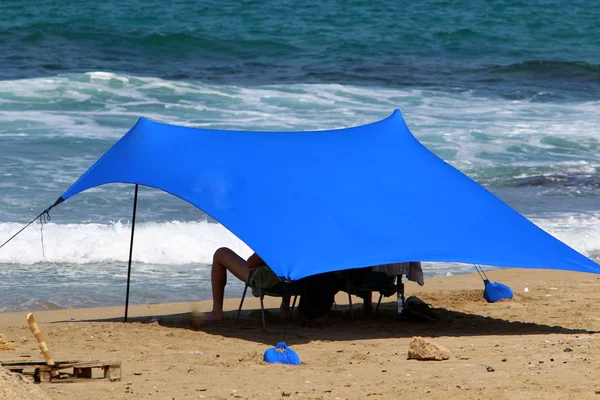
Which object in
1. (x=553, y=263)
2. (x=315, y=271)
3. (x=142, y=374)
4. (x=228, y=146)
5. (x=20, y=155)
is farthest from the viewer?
(x=20, y=155)

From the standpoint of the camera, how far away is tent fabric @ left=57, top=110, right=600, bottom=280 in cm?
620

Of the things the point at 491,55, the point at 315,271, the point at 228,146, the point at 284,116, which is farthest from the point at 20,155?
the point at 491,55

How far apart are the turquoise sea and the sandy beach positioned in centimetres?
120

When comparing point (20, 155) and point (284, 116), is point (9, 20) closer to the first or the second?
point (284, 116)

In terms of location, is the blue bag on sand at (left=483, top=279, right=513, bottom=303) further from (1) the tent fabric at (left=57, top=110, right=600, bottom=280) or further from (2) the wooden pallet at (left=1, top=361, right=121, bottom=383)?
(2) the wooden pallet at (left=1, top=361, right=121, bottom=383)

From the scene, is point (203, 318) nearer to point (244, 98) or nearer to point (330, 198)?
point (330, 198)

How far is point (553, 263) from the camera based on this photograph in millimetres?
6395

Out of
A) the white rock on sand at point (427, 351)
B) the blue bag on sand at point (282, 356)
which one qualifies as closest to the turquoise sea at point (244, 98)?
the blue bag on sand at point (282, 356)

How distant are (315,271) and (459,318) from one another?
1.61 meters

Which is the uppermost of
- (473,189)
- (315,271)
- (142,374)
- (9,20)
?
(9,20)

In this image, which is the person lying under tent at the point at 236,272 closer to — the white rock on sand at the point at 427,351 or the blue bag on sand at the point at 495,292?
the white rock on sand at the point at 427,351

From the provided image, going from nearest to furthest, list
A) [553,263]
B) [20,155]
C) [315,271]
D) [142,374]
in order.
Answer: [142,374] < [315,271] < [553,263] < [20,155]

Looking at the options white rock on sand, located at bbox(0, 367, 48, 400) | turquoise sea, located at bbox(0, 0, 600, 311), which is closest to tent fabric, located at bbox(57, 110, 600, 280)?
turquoise sea, located at bbox(0, 0, 600, 311)

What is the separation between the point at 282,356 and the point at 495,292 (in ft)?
9.00
